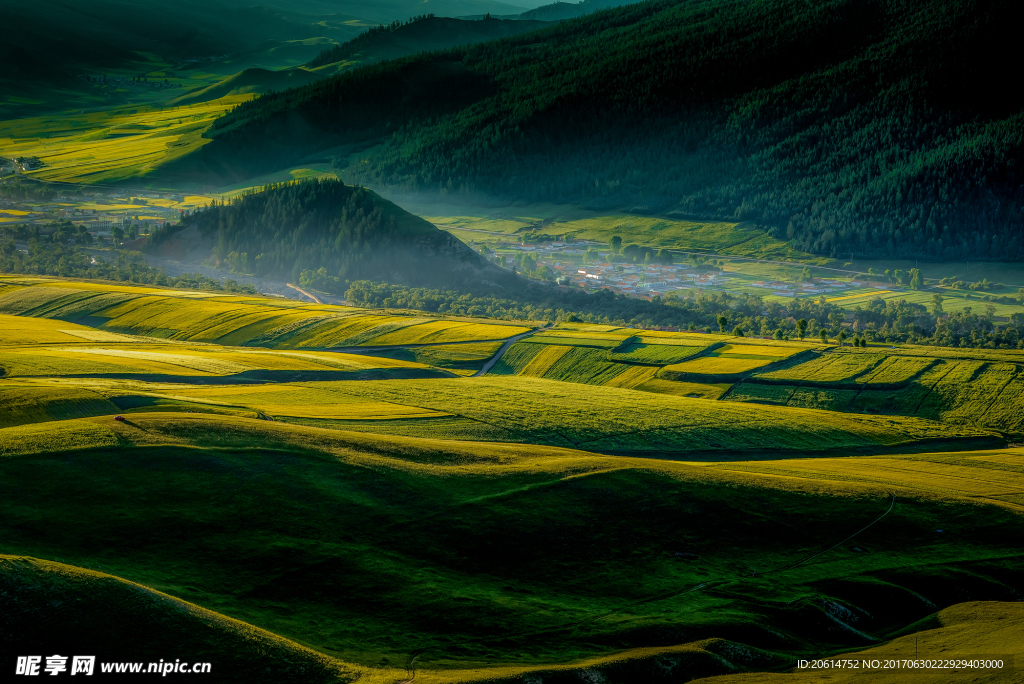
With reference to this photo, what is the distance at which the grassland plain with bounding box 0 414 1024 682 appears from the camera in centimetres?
6050

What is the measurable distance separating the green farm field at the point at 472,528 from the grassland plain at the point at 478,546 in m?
0.23

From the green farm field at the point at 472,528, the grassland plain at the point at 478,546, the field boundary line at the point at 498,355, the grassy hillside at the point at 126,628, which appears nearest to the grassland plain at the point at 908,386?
the green farm field at the point at 472,528

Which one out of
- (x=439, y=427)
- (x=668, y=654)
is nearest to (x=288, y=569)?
(x=668, y=654)

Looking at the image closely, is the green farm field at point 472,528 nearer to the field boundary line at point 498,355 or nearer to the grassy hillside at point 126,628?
the grassy hillside at point 126,628

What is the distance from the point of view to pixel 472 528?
76.9 meters

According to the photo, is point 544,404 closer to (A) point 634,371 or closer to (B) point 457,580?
(A) point 634,371

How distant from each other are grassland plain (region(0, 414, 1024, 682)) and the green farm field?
23 cm

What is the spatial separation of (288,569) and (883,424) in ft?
335

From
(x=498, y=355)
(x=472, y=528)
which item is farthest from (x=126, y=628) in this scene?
(x=498, y=355)

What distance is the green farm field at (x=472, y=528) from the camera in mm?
58366

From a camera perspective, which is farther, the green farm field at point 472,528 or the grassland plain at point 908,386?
the grassland plain at point 908,386

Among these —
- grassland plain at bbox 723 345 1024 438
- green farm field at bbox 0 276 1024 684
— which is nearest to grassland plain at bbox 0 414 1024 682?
green farm field at bbox 0 276 1024 684

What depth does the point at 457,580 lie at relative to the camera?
69125mm

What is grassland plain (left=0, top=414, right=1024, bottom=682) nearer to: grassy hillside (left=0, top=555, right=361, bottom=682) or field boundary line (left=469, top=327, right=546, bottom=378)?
grassy hillside (left=0, top=555, right=361, bottom=682)
